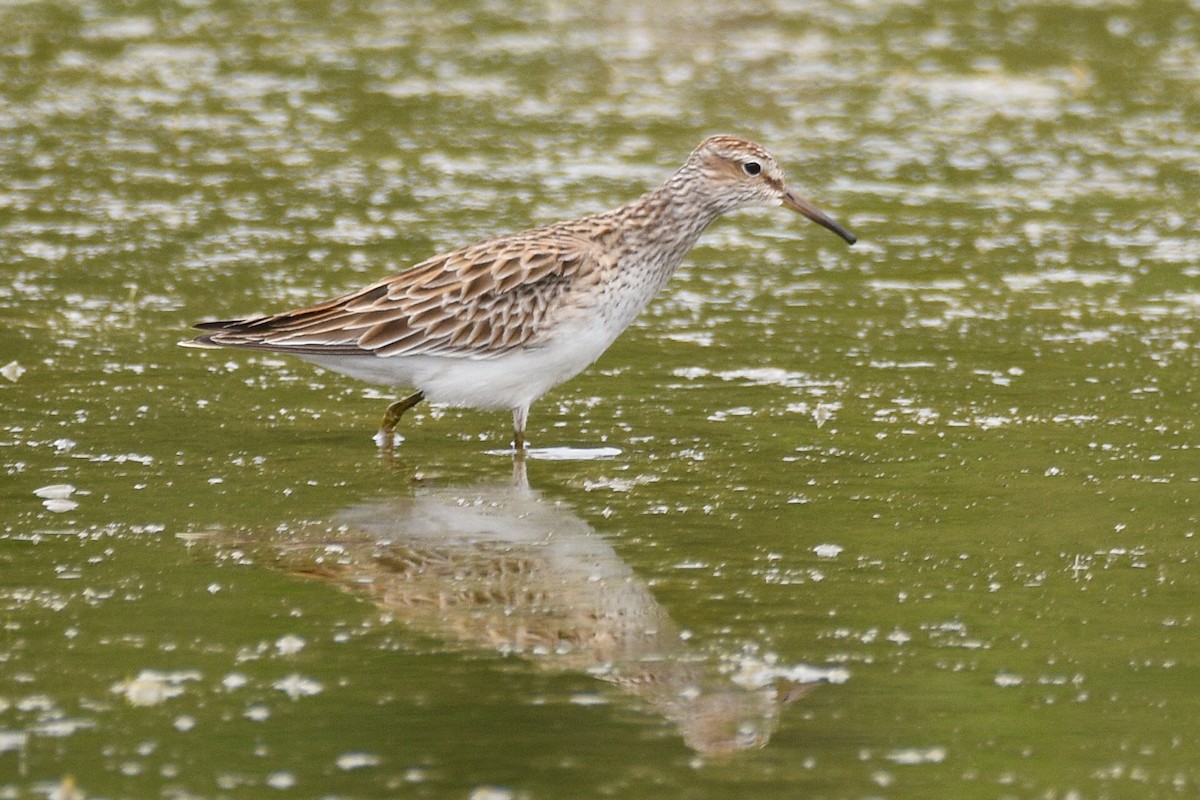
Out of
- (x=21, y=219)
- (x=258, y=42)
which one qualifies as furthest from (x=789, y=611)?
(x=258, y=42)

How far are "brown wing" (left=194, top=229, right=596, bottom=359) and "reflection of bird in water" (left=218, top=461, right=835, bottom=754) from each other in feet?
2.83

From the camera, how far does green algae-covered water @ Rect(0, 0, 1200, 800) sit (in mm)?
6016

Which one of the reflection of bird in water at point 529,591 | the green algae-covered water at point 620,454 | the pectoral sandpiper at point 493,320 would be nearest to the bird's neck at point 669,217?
the pectoral sandpiper at point 493,320

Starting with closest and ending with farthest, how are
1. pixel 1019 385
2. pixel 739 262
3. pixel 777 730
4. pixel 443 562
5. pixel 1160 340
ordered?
pixel 777 730 → pixel 443 562 → pixel 1019 385 → pixel 1160 340 → pixel 739 262

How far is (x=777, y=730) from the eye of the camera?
600 centimetres

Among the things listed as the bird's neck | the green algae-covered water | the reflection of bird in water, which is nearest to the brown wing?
the bird's neck

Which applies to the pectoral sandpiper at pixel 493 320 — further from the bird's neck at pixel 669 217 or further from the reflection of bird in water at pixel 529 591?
the reflection of bird in water at pixel 529 591

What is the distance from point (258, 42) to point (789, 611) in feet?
43.1

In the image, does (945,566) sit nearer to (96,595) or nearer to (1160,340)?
(96,595)

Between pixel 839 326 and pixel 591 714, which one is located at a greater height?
pixel 591 714

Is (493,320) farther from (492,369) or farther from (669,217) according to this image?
(669,217)

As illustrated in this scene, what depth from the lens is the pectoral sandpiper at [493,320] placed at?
9.23 metres

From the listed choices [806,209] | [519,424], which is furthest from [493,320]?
[806,209]

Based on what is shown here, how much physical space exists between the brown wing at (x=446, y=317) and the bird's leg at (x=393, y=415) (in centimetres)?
28
